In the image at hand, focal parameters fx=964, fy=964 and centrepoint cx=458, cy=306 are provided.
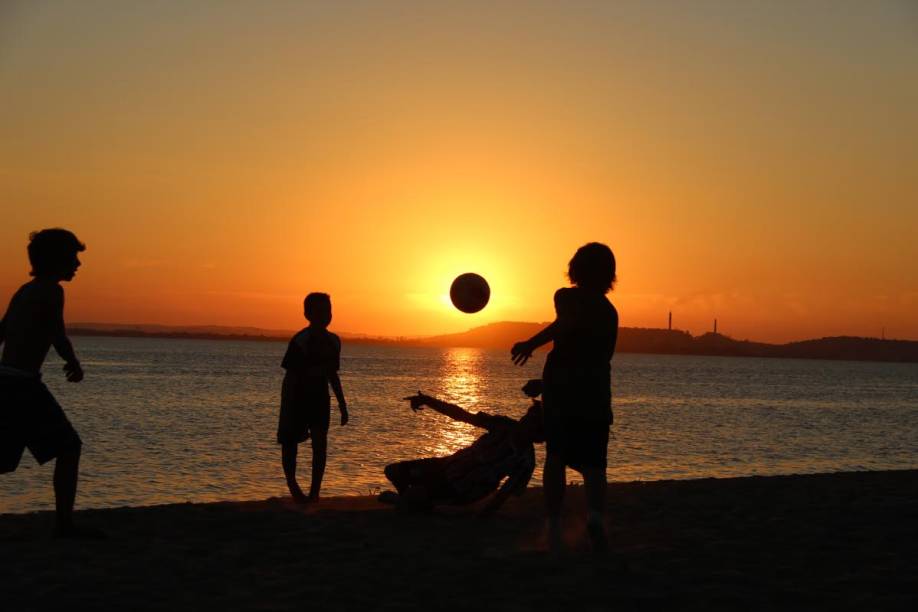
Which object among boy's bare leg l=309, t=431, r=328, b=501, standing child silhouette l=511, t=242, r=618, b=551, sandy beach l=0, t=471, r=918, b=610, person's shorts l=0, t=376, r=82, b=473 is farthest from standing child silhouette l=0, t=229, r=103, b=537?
standing child silhouette l=511, t=242, r=618, b=551

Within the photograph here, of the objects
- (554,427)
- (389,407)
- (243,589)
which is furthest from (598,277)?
(389,407)

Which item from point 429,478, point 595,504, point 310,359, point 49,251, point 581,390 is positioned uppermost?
point 49,251

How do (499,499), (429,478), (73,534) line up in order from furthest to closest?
1. (429,478)
2. (499,499)
3. (73,534)

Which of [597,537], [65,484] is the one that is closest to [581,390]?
[597,537]

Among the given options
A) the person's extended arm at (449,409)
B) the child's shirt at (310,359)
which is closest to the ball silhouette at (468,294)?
the person's extended arm at (449,409)

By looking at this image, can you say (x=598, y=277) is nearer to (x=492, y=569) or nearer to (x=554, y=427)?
(x=554, y=427)

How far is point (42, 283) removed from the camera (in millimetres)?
6914

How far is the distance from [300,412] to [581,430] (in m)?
3.60

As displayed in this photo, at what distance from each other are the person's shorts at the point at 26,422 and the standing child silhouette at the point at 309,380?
2798mm

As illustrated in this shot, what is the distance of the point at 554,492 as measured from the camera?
6957 millimetres

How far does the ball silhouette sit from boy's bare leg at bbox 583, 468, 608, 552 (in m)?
2.76

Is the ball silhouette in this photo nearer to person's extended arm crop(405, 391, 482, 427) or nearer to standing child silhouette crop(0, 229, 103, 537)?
person's extended arm crop(405, 391, 482, 427)

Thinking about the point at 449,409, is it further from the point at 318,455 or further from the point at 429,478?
the point at 318,455

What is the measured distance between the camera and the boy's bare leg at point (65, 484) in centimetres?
694
